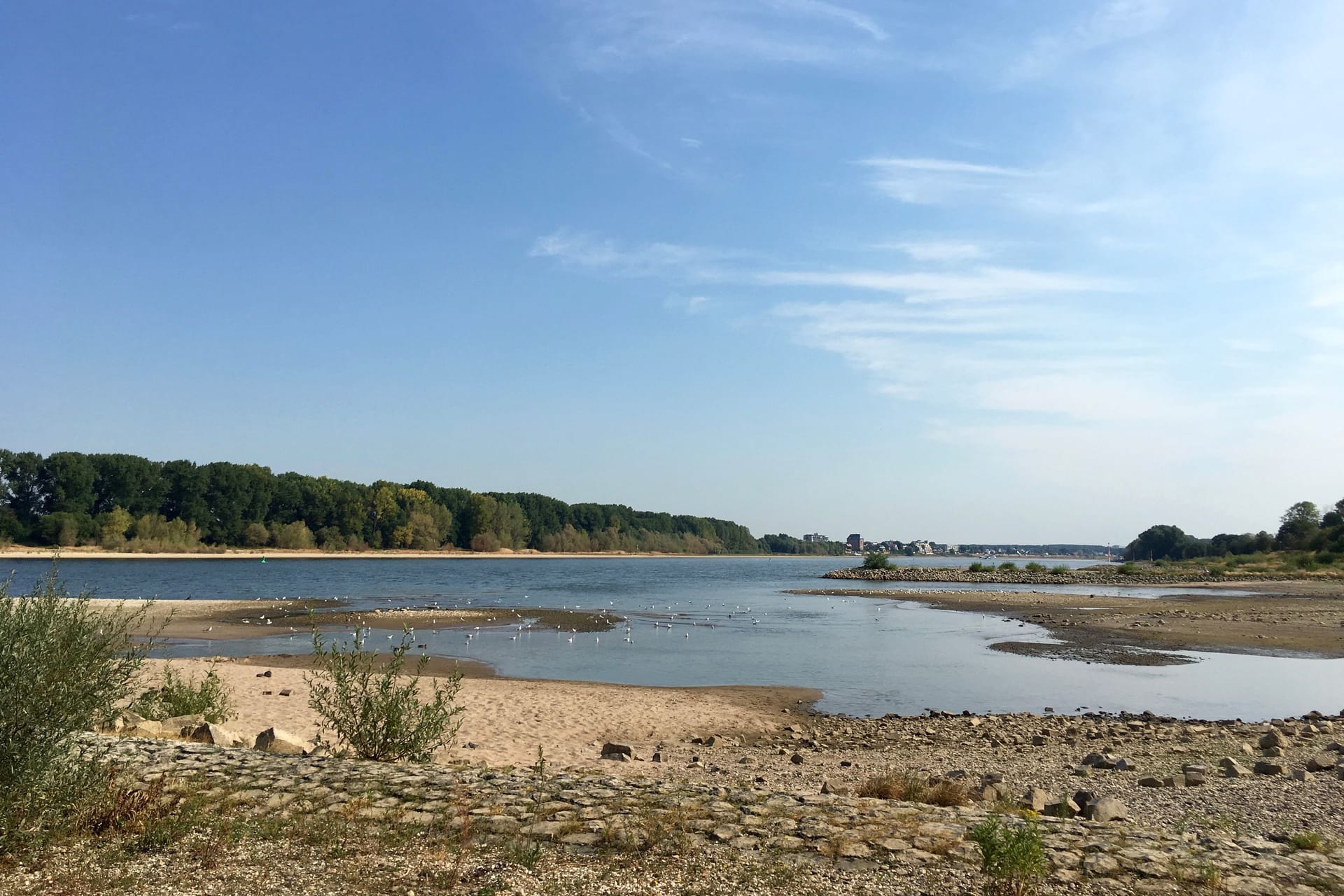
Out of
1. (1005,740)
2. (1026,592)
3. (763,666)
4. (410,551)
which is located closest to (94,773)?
(1005,740)

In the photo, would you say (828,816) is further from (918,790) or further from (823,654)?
(823,654)

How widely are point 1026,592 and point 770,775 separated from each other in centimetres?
7225

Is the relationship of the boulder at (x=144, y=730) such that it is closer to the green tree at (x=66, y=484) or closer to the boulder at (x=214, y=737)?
the boulder at (x=214, y=737)

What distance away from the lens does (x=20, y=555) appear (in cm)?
10756

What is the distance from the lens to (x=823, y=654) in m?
35.5

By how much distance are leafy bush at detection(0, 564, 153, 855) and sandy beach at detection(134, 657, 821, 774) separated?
24.2 feet

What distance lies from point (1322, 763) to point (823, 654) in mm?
22580

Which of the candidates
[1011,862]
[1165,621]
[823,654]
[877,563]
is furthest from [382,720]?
[877,563]

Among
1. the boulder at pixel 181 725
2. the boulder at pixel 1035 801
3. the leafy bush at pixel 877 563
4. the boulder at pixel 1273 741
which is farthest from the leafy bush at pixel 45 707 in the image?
the leafy bush at pixel 877 563

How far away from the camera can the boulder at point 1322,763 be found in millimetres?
13531

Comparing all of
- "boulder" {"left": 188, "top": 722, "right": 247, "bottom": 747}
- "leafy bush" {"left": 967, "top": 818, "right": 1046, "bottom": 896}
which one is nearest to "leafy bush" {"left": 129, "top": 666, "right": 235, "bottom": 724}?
"boulder" {"left": 188, "top": 722, "right": 247, "bottom": 747}

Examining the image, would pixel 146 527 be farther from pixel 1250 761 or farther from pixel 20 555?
pixel 1250 761

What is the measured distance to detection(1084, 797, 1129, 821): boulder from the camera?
9828 millimetres

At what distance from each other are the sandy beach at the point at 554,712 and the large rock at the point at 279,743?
118 inches
